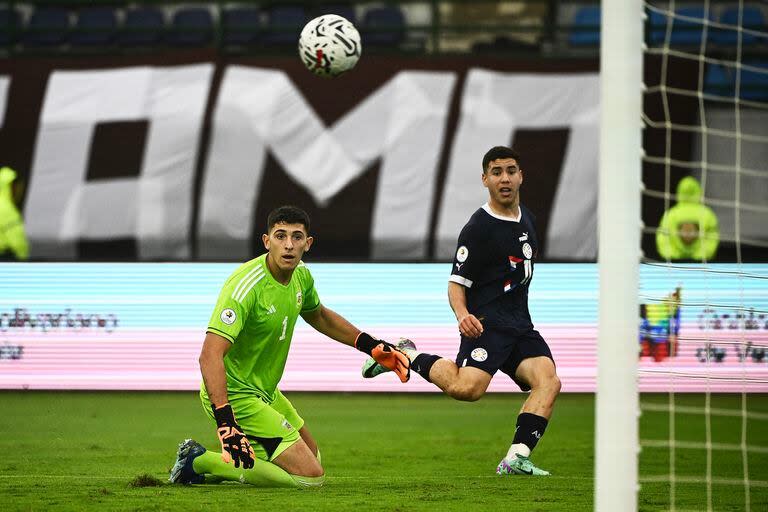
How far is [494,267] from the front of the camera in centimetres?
777

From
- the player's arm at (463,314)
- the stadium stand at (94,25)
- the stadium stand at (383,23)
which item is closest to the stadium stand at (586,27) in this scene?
the stadium stand at (383,23)

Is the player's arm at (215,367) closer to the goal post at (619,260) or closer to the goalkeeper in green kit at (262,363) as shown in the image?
the goalkeeper in green kit at (262,363)

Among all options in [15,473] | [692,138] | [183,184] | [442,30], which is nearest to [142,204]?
[183,184]

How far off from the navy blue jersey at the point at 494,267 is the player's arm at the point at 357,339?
0.60 m

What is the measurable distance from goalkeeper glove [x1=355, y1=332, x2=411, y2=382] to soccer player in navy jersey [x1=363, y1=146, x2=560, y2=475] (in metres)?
0.12

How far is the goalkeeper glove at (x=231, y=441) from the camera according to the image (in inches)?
248

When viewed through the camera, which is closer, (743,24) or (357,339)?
(357,339)

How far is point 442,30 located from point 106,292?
6046mm

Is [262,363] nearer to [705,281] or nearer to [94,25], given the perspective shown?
[705,281]

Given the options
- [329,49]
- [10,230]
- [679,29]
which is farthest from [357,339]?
[679,29]

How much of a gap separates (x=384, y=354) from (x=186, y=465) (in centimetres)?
148

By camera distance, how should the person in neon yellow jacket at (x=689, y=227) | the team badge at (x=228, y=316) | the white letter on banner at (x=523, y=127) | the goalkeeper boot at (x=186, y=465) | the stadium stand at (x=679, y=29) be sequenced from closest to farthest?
the team badge at (x=228, y=316)
the goalkeeper boot at (x=186, y=465)
the person in neon yellow jacket at (x=689, y=227)
the white letter on banner at (x=523, y=127)
the stadium stand at (x=679, y=29)

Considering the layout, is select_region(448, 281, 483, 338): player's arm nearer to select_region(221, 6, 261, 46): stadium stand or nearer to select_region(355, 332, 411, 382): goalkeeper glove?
select_region(355, 332, 411, 382): goalkeeper glove

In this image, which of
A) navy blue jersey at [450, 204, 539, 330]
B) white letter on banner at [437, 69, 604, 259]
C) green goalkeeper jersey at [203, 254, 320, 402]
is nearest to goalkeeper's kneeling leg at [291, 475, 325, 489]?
green goalkeeper jersey at [203, 254, 320, 402]
